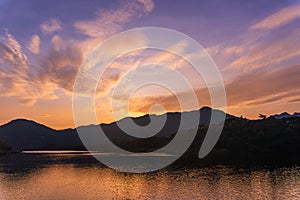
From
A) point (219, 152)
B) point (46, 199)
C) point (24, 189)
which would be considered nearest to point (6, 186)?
point (24, 189)

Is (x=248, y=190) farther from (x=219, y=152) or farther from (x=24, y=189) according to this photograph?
(x=219, y=152)

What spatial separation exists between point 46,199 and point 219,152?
143434mm

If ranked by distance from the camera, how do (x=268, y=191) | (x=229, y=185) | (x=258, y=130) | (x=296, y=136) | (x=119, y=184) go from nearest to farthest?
(x=268, y=191) → (x=229, y=185) → (x=119, y=184) → (x=296, y=136) → (x=258, y=130)

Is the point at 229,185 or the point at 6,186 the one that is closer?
the point at 229,185

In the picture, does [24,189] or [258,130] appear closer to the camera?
[24,189]

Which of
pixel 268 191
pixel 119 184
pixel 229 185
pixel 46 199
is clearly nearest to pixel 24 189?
pixel 46 199

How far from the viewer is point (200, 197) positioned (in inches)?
2376

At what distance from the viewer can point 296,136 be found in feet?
598

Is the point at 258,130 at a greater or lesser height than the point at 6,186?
greater

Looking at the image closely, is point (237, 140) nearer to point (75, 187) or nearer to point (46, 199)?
point (75, 187)

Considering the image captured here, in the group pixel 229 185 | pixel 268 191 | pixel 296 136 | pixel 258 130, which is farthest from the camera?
pixel 258 130

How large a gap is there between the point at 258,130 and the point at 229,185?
429 feet

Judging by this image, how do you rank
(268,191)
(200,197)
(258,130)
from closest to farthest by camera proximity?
(200,197), (268,191), (258,130)

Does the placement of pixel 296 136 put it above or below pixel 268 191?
above
